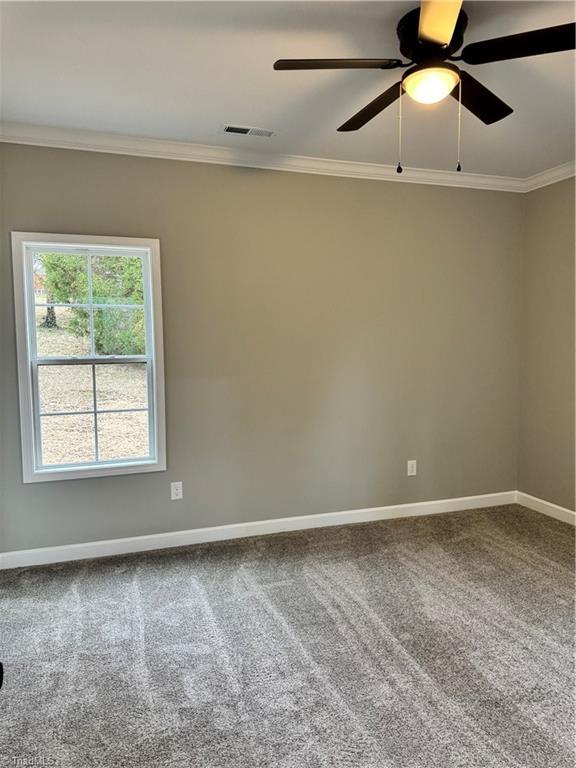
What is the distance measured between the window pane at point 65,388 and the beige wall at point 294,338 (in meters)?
0.18

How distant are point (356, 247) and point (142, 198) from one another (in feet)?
4.97

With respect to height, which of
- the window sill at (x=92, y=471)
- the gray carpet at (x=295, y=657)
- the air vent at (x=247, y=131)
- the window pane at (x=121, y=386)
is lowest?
the gray carpet at (x=295, y=657)

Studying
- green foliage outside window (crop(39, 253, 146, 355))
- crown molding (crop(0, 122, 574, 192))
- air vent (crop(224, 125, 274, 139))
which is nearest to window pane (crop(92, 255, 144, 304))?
green foliage outside window (crop(39, 253, 146, 355))

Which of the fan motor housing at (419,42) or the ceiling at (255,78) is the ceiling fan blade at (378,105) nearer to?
the fan motor housing at (419,42)

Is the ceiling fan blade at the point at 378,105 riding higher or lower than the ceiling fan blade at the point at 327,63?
higher

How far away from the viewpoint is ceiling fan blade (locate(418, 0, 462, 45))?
1.54 meters

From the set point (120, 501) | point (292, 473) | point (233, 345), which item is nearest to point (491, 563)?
point (292, 473)

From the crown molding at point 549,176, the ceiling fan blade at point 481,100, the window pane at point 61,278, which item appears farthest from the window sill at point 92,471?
the crown molding at point 549,176

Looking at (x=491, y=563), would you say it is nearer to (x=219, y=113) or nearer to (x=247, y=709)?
(x=247, y=709)

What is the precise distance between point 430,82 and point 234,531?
9.32 feet

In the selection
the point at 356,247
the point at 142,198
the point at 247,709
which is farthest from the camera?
the point at 356,247

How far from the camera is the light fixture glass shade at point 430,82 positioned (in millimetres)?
1752

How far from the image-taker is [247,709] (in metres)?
1.86

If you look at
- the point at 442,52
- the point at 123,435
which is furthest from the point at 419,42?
the point at 123,435
